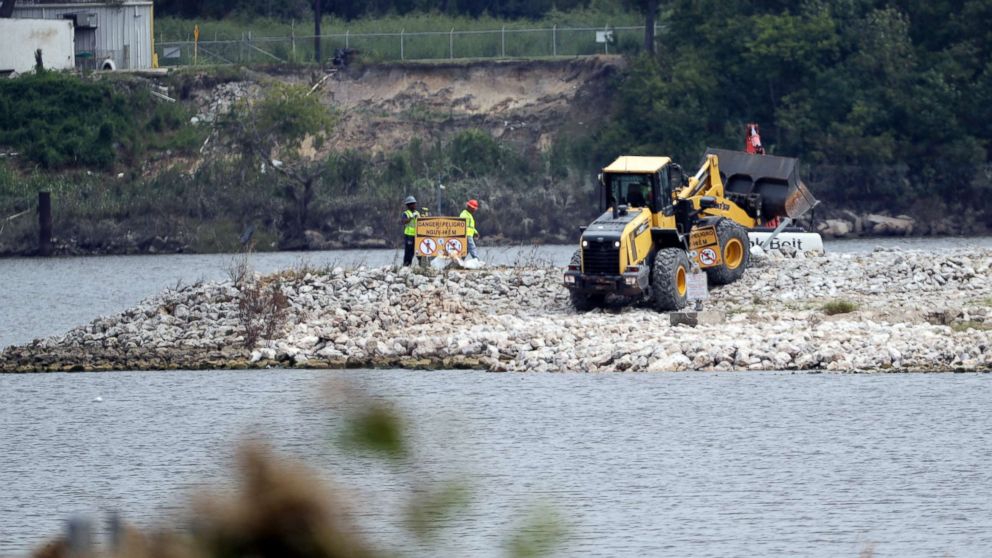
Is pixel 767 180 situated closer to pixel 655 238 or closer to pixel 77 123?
pixel 655 238

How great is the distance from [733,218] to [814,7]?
2771cm

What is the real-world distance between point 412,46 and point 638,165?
3992 cm

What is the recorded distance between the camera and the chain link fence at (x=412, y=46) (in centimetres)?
6469

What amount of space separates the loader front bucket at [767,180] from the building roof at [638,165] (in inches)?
148

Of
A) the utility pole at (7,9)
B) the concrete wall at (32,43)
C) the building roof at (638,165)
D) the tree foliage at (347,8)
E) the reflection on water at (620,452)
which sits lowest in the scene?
the reflection on water at (620,452)

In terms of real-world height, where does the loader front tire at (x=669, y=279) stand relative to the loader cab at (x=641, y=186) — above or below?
below

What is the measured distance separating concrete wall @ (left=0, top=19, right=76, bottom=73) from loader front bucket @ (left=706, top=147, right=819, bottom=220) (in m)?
38.3

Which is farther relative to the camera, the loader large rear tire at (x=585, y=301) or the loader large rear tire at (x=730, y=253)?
the loader large rear tire at (x=730, y=253)

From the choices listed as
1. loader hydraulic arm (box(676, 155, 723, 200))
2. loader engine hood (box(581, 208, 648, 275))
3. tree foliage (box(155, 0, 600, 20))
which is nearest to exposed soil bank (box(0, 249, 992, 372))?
loader engine hood (box(581, 208, 648, 275))

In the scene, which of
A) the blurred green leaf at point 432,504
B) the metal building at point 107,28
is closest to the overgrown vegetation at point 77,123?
the metal building at point 107,28

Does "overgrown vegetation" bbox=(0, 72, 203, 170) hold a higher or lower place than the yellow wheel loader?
higher

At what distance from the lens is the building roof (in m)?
26.5

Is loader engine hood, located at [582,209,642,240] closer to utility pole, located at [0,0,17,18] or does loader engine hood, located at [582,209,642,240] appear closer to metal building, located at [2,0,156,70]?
metal building, located at [2,0,156,70]

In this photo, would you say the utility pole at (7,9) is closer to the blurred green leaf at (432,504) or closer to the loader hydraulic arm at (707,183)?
the loader hydraulic arm at (707,183)
